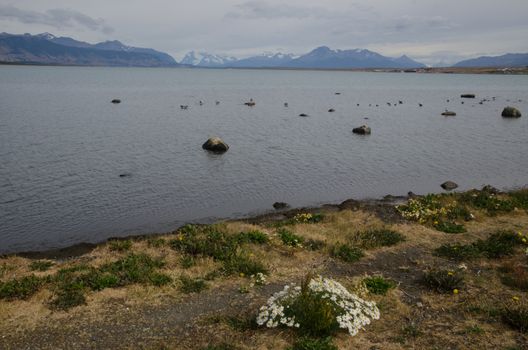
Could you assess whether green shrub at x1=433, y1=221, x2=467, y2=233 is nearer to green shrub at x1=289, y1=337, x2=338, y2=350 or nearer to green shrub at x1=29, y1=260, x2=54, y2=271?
green shrub at x1=289, y1=337, x2=338, y2=350

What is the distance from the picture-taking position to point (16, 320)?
12.6 metres

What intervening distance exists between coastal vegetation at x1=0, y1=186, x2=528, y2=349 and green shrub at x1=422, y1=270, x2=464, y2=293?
0.04 metres

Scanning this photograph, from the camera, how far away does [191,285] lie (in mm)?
14867

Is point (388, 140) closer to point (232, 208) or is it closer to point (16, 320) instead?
point (232, 208)

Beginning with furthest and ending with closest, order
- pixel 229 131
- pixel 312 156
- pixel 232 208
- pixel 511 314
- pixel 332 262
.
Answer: pixel 229 131
pixel 312 156
pixel 232 208
pixel 332 262
pixel 511 314

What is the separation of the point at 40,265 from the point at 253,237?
9.31 metres

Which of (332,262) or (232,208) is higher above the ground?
(332,262)

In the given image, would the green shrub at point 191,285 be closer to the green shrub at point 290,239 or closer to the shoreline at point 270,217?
the green shrub at point 290,239

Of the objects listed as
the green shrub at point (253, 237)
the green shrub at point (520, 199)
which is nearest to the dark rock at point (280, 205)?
the green shrub at point (253, 237)

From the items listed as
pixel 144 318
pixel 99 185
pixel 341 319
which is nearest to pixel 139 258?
pixel 144 318

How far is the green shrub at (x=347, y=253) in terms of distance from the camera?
17.7 meters

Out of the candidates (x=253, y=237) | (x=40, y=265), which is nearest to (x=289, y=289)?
(x=253, y=237)

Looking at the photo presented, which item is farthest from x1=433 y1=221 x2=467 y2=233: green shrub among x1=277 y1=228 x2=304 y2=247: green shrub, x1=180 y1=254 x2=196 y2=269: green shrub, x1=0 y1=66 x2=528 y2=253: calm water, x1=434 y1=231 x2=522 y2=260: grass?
x1=180 y1=254 x2=196 y2=269: green shrub

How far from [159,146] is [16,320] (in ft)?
128
